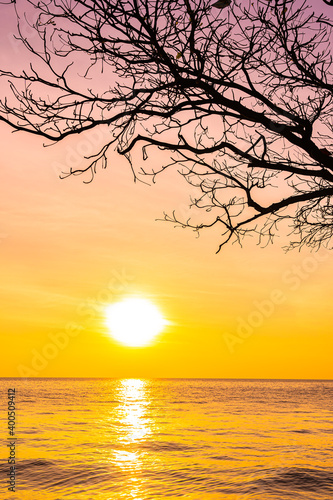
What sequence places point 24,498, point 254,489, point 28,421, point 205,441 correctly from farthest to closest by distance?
point 28,421, point 205,441, point 254,489, point 24,498

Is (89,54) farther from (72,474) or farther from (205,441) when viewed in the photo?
(205,441)

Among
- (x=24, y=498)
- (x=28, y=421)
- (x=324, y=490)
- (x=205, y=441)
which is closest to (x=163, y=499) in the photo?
(x=24, y=498)

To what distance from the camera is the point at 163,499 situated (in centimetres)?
1080

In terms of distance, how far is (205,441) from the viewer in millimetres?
19469

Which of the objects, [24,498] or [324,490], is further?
[324,490]

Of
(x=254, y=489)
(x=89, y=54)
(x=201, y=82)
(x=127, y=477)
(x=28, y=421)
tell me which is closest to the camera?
(x=201, y=82)

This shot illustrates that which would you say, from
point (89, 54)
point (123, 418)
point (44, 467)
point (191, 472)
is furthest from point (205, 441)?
point (89, 54)

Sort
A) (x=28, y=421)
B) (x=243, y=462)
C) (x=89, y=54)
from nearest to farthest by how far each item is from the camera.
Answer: (x=89, y=54) → (x=243, y=462) → (x=28, y=421)

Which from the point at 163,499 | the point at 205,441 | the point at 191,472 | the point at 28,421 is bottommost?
the point at 163,499

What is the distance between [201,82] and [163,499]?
9.06m

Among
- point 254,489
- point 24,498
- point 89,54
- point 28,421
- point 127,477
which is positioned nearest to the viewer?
point 89,54

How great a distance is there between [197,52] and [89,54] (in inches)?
44.9

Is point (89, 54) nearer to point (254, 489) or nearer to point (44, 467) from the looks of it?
point (254, 489)

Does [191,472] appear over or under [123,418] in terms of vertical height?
under
